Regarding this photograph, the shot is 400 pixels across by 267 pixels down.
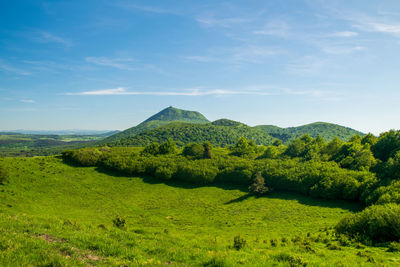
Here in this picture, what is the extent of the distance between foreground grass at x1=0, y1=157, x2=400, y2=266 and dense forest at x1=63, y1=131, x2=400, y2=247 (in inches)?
Answer: 169

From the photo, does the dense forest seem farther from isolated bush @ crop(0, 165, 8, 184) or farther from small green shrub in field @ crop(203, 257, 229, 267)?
small green shrub in field @ crop(203, 257, 229, 267)

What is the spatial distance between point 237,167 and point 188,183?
19.3 meters

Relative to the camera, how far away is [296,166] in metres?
76.0

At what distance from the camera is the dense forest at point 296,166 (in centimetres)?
5603

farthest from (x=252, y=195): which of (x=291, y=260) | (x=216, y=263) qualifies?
(x=216, y=263)

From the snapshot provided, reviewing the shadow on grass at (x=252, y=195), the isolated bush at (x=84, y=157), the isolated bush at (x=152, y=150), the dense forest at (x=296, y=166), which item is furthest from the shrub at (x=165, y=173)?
the isolated bush at (x=84, y=157)

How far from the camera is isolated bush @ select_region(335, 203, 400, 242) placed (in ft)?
79.0

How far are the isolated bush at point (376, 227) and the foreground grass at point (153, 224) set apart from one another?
9.87 ft

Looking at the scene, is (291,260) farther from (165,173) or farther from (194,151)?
(194,151)

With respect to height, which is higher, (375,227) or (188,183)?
(375,227)

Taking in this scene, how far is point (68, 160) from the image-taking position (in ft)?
279

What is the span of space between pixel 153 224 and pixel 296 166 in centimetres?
5462

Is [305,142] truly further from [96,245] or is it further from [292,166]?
[96,245]

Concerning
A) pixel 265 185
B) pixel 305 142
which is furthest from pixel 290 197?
pixel 305 142
